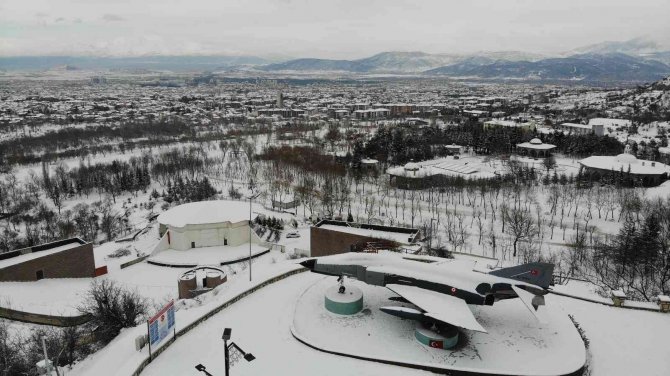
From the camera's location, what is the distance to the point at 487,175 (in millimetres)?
71375

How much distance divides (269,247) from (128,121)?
100m

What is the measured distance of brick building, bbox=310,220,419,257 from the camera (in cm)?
3758

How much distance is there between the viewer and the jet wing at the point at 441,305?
20312 millimetres

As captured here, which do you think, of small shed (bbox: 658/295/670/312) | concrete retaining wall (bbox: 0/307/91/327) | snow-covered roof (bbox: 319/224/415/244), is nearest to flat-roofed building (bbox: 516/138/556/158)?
snow-covered roof (bbox: 319/224/415/244)

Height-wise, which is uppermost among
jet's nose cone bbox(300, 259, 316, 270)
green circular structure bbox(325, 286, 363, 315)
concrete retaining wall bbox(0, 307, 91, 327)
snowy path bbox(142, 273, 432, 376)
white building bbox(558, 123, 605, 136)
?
white building bbox(558, 123, 605, 136)

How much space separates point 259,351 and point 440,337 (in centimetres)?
832

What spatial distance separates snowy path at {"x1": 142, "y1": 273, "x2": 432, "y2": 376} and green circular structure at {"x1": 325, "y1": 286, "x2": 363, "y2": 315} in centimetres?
219

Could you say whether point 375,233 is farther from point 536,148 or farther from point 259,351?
point 536,148

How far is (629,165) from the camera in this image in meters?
65.6

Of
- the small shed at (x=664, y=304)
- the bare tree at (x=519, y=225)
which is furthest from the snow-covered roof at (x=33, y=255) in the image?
the small shed at (x=664, y=304)

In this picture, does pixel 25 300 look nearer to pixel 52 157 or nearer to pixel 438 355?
pixel 438 355

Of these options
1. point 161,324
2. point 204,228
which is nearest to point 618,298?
point 161,324

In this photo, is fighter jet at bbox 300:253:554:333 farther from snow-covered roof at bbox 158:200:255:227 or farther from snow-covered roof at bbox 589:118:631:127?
snow-covered roof at bbox 589:118:631:127

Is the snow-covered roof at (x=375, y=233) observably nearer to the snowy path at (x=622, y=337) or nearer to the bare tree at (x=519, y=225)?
the bare tree at (x=519, y=225)
